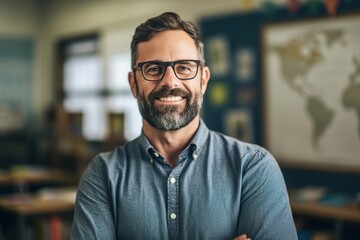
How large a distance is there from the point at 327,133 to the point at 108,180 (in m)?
2.13

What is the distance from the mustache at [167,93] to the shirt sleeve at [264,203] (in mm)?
273

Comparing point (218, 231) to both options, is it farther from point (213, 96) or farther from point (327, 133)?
point (213, 96)

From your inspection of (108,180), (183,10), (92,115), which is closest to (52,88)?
(92,115)

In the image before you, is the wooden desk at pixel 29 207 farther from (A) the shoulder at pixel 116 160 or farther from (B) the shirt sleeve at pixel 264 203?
(B) the shirt sleeve at pixel 264 203

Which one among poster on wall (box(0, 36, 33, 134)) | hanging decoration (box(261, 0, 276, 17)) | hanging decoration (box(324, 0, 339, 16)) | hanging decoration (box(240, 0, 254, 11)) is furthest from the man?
poster on wall (box(0, 36, 33, 134))

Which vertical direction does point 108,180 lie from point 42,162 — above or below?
above

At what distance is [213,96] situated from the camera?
419 centimetres

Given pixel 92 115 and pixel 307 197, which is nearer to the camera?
pixel 307 197

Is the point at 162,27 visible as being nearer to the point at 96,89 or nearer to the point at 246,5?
the point at 246,5

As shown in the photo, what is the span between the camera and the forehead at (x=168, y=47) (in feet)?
4.98

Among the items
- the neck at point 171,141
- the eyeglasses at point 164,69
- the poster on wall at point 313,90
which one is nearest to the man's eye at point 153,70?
the eyeglasses at point 164,69

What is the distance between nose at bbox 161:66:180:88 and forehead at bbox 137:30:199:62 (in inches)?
1.3

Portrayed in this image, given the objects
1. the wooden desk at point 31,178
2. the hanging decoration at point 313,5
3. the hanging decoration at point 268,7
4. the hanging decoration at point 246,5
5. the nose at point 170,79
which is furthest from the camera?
the wooden desk at point 31,178

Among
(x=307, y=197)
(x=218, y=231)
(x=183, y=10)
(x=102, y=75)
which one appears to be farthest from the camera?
(x=102, y=75)
